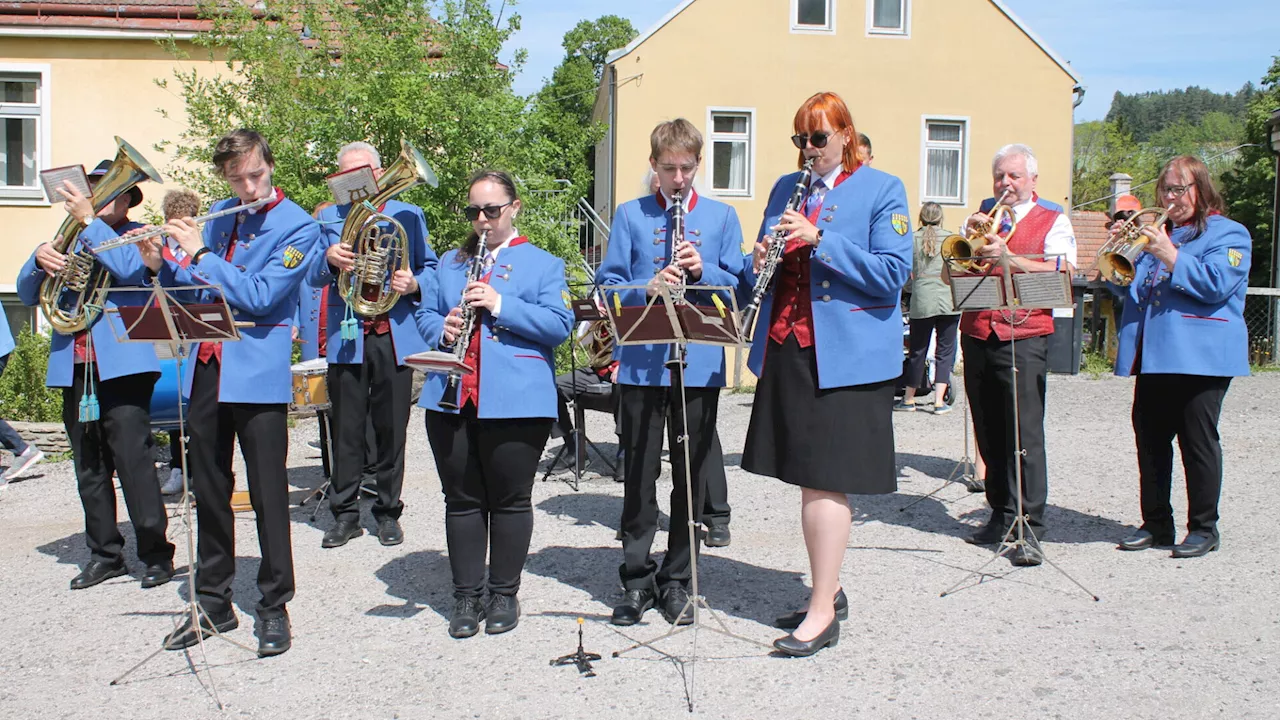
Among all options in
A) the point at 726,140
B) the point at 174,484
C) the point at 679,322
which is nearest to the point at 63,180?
the point at 679,322

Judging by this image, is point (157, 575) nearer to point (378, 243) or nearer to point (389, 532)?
point (389, 532)

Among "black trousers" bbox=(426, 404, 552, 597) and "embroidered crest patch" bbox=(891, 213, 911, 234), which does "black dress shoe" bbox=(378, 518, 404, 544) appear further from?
"embroidered crest patch" bbox=(891, 213, 911, 234)

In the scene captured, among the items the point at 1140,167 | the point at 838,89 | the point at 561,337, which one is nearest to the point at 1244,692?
the point at 561,337

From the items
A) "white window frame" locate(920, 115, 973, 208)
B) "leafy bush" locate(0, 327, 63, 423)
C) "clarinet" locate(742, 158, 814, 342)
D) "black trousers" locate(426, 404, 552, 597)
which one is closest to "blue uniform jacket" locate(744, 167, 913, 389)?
"clarinet" locate(742, 158, 814, 342)

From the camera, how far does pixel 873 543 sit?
6.14 metres

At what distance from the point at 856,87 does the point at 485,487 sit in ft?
52.4

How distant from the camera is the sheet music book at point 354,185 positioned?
5.62m

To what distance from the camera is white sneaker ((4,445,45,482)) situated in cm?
874

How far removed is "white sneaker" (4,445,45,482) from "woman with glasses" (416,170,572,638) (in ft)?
18.3

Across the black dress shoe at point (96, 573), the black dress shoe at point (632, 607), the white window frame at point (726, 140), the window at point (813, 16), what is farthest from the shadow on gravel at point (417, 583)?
the window at point (813, 16)

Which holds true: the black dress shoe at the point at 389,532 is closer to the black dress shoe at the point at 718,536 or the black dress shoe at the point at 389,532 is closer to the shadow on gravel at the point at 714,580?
the shadow on gravel at the point at 714,580

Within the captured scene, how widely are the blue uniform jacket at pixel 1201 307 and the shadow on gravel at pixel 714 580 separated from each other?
2.09 m

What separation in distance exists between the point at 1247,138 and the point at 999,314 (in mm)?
36749

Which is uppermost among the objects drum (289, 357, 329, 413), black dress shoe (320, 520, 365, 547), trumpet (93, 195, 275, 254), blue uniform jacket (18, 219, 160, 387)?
trumpet (93, 195, 275, 254)
